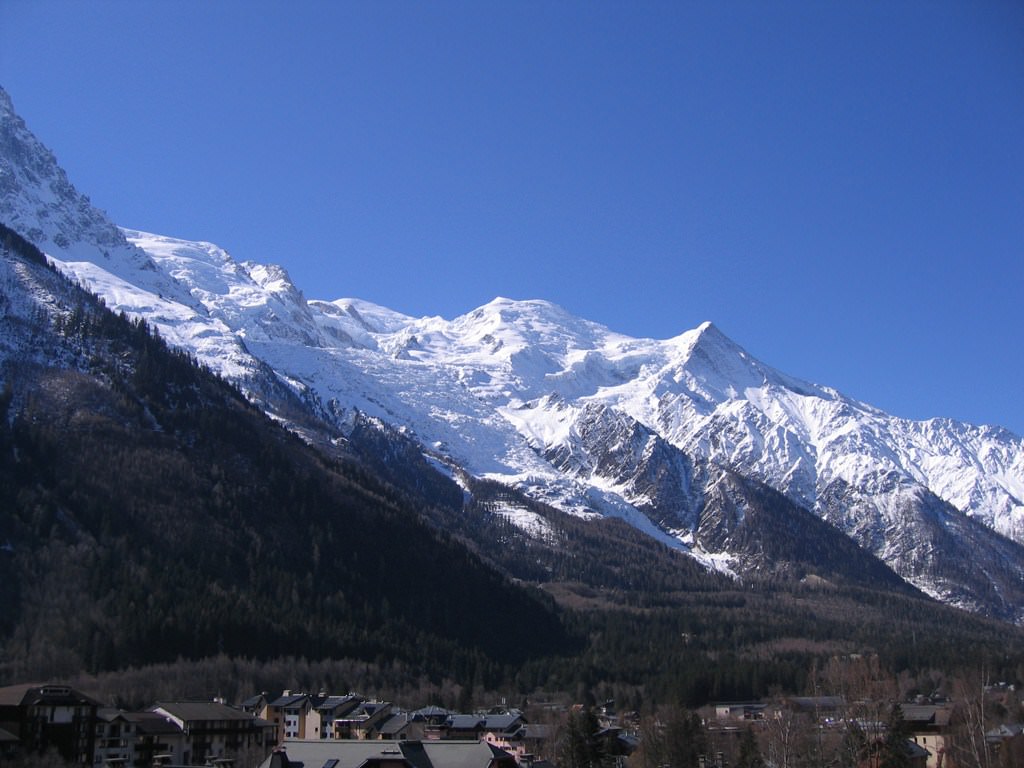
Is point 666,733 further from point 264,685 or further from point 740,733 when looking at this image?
point 264,685

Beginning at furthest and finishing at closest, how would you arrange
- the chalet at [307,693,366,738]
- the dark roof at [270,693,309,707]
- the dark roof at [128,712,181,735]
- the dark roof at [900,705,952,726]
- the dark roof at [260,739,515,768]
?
the dark roof at [270,693,309,707] < the dark roof at [900,705,952,726] < the chalet at [307,693,366,738] < the dark roof at [128,712,181,735] < the dark roof at [260,739,515,768]

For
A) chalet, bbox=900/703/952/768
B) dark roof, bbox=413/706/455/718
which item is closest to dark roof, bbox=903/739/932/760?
chalet, bbox=900/703/952/768

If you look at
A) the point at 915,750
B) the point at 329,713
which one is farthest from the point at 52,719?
the point at 915,750

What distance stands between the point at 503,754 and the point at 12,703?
1723 inches

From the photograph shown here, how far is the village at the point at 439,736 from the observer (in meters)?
109

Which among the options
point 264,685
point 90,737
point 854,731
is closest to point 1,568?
point 264,685

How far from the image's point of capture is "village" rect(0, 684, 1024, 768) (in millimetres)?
109250

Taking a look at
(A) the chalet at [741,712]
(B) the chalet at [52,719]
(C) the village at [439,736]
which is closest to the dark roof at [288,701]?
(C) the village at [439,736]

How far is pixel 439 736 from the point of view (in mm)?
153375

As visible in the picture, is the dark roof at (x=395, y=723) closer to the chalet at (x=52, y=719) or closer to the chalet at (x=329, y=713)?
the chalet at (x=329, y=713)

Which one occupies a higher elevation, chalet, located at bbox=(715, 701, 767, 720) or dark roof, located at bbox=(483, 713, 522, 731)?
chalet, located at bbox=(715, 701, 767, 720)

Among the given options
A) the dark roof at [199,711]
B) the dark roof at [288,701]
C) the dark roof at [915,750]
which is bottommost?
the dark roof at [915,750]

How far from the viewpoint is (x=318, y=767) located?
103 meters

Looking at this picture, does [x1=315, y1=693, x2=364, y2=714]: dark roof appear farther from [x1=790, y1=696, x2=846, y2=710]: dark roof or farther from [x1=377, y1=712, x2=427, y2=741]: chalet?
[x1=790, y1=696, x2=846, y2=710]: dark roof
